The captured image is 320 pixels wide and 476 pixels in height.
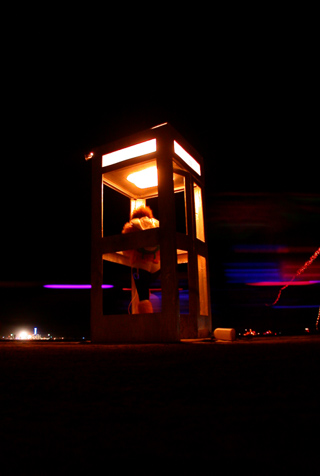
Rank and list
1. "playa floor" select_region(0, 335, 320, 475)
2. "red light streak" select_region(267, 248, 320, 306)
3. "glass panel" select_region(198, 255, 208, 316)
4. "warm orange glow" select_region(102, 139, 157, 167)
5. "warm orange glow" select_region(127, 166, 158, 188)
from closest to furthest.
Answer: "playa floor" select_region(0, 335, 320, 475)
"warm orange glow" select_region(102, 139, 157, 167)
"warm orange glow" select_region(127, 166, 158, 188)
"glass panel" select_region(198, 255, 208, 316)
"red light streak" select_region(267, 248, 320, 306)

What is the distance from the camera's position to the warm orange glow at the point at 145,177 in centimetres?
499

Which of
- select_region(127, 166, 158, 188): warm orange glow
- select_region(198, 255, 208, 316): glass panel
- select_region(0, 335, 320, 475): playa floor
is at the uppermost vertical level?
select_region(127, 166, 158, 188): warm orange glow

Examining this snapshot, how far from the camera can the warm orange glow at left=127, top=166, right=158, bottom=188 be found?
4992 mm

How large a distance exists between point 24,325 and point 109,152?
4.99 m

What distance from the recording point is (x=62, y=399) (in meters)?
0.95

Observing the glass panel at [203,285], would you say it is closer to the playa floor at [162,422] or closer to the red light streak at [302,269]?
the playa floor at [162,422]

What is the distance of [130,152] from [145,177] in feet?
1.91

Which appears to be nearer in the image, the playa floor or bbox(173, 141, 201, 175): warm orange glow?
the playa floor

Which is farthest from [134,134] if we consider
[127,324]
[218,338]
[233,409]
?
[233,409]

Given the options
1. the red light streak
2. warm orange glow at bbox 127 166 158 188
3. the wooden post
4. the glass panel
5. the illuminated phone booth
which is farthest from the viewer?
the red light streak

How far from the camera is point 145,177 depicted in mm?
5203

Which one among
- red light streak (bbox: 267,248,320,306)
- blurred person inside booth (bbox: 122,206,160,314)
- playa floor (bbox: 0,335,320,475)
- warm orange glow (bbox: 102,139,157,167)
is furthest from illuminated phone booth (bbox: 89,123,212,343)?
red light streak (bbox: 267,248,320,306)

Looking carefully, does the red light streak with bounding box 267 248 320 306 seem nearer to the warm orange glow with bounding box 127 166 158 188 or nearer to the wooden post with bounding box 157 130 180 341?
the warm orange glow with bounding box 127 166 158 188

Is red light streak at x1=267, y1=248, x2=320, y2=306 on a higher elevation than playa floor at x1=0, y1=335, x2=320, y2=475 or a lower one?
higher
